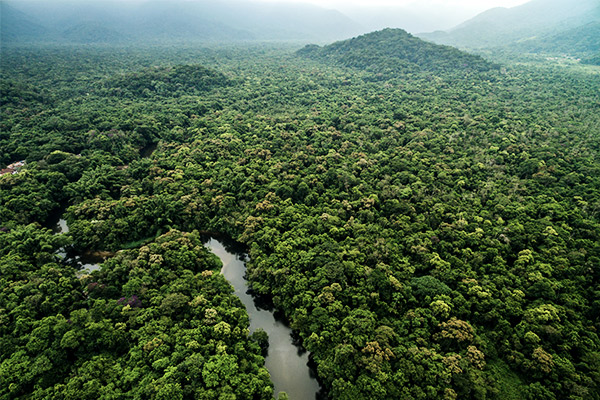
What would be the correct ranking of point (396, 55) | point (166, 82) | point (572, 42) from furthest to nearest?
1. point (572, 42)
2. point (396, 55)
3. point (166, 82)

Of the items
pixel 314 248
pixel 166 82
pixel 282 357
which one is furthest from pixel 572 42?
pixel 282 357

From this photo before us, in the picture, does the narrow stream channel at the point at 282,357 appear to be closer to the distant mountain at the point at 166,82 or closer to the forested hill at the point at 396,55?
the distant mountain at the point at 166,82

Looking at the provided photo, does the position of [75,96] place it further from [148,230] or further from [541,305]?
[541,305]

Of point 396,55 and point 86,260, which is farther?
point 396,55

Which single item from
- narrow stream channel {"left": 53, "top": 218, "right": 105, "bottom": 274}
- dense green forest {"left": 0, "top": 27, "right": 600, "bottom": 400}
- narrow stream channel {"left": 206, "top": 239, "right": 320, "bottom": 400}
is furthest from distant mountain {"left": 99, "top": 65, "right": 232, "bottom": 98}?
narrow stream channel {"left": 206, "top": 239, "right": 320, "bottom": 400}

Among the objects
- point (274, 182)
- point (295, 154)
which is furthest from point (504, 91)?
point (274, 182)

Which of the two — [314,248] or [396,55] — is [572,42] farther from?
[314,248]
